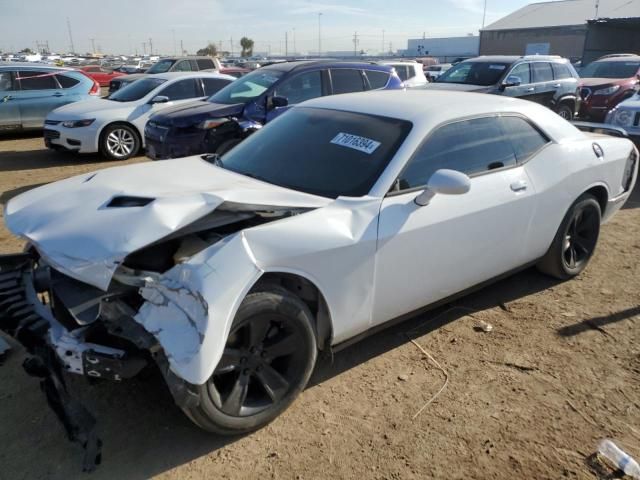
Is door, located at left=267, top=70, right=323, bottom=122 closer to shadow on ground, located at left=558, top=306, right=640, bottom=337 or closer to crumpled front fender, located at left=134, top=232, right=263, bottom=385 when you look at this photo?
shadow on ground, located at left=558, top=306, right=640, bottom=337

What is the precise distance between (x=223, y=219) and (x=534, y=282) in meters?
3.04

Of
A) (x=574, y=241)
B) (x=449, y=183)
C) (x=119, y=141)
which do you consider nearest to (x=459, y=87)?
(x=119, y=141)

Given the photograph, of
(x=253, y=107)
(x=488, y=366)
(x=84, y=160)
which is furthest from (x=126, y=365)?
(x=84, y=160)

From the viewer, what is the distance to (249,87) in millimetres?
7832

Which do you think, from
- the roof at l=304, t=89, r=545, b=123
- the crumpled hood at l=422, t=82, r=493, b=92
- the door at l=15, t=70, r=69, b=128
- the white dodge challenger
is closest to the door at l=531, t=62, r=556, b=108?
the crumpled hood at l=422, t=82, r=493, b=92

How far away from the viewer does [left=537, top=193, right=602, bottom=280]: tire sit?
423 centimetres

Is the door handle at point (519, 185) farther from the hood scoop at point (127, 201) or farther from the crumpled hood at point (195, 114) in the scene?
the crumpled hood at point (195, 114)

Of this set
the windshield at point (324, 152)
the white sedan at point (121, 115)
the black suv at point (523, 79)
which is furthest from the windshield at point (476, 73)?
the windshield at point (324, 152)

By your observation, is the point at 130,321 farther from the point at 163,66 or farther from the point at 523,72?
the point at 163,66

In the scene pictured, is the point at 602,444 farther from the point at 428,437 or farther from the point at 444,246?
the point at 444,246

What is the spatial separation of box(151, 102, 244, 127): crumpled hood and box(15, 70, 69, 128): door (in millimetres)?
5542

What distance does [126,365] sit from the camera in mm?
2299

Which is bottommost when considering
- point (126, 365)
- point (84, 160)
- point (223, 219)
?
point (84, 160)

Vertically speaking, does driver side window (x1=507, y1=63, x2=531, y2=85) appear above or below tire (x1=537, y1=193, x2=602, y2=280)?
above
